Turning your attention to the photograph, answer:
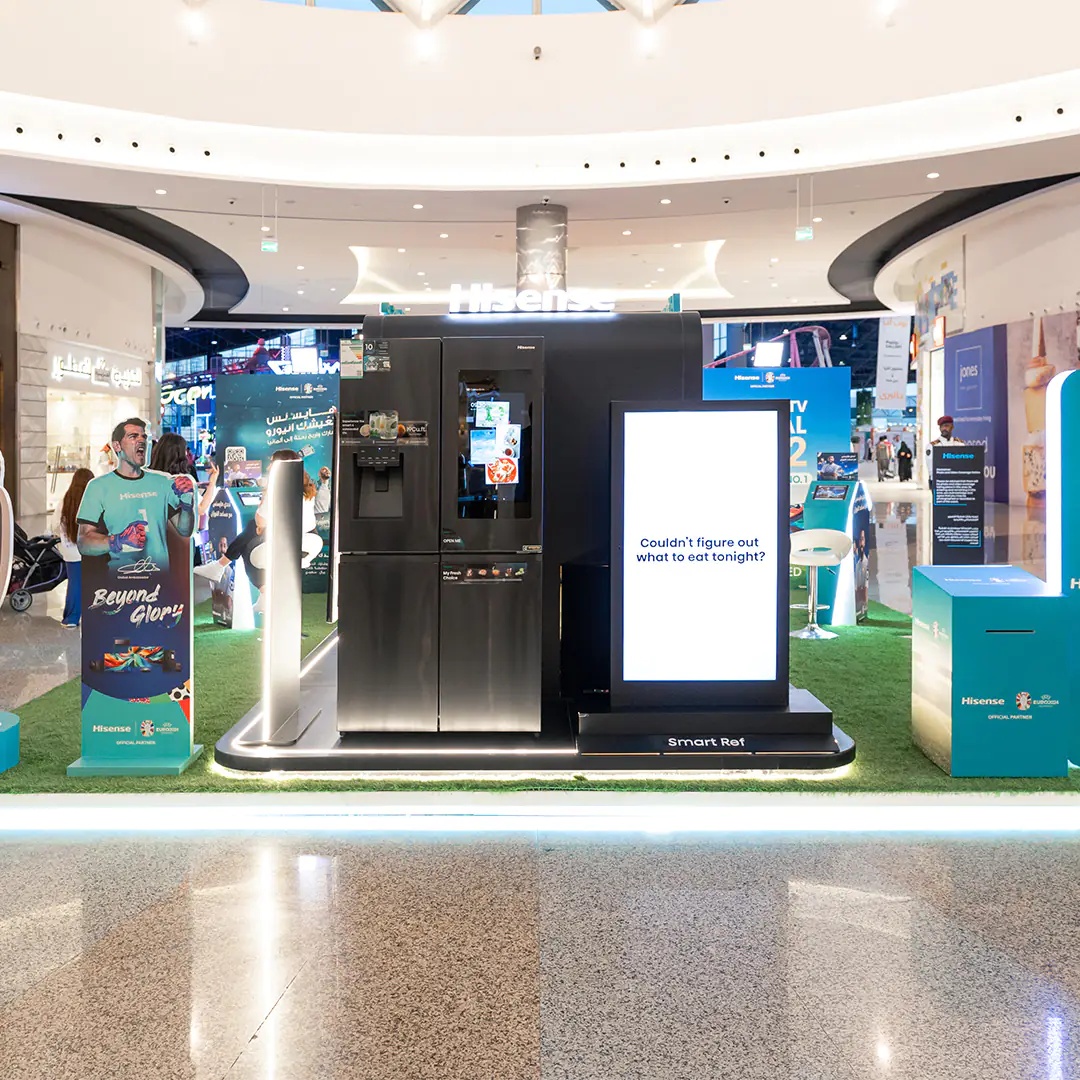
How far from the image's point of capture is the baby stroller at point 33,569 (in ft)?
28.4

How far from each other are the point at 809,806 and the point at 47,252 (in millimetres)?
14549

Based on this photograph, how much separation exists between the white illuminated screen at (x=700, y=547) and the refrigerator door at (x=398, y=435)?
2.69 ft

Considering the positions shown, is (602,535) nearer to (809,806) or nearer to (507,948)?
(809,806)

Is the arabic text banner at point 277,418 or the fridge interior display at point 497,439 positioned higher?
the arabic text banner at point 277,418

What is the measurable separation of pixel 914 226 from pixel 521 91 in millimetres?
7724

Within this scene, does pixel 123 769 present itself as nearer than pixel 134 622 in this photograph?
Yes

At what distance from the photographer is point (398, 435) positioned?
423 centimetres

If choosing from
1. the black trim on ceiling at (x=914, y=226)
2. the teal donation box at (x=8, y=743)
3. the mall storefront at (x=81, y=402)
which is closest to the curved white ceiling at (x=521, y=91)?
the black trim on ceiling at (x=914, y=226)

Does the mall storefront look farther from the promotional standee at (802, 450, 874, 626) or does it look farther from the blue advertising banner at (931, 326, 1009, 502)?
the blue advertising banner at (931, 326, 1009, 502)

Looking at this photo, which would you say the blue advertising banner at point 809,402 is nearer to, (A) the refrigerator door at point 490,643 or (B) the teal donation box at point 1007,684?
(B) the teal donation box at point 1007,684

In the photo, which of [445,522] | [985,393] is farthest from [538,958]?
[985,393]

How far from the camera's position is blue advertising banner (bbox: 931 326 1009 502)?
15477 millimetres

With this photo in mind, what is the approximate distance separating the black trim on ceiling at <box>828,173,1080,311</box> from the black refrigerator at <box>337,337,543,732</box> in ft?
36.1

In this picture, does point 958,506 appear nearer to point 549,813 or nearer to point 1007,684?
point 1007,684
